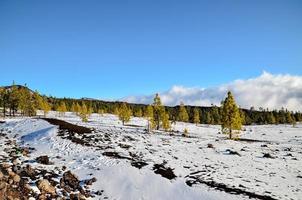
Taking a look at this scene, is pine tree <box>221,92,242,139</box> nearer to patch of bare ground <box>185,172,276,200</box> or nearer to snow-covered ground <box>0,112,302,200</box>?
snow-covered ground <box>0,112,302,200</box>

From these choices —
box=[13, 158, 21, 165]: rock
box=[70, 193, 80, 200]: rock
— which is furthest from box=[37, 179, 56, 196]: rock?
box=[13, 158, 21, 165]: rock

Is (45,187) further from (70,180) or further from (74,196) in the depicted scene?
(70,180)

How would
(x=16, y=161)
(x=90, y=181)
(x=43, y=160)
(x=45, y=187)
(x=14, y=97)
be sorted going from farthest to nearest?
(x=14, y=97)
(x=43, y=160)
(x=16, y=161)
(x=90, y=181)
(x=45, y=187)

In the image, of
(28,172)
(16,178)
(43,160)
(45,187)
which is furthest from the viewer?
(43,160)

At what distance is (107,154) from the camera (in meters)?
38.4

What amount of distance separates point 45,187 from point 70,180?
331cm

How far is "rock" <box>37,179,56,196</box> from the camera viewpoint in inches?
956

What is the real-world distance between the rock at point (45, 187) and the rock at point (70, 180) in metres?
1.87

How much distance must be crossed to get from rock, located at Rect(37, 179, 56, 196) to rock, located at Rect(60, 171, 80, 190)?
6.13 feet

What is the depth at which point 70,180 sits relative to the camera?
27.6 meters

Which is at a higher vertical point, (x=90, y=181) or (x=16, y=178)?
(x=16, y=178)

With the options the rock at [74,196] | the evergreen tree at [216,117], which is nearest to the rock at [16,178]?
the rock at [74,196]

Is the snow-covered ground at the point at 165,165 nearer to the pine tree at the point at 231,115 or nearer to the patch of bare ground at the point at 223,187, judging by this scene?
the patch of bare ground at the point at 223,187

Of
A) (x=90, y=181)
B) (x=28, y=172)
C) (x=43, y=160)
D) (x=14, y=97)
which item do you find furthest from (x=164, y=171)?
(x=14, y=97)
